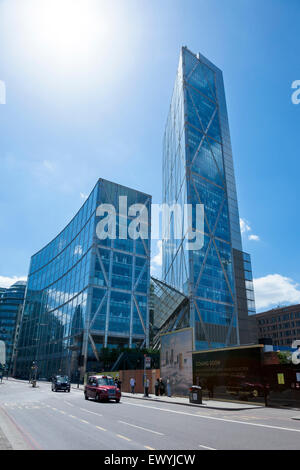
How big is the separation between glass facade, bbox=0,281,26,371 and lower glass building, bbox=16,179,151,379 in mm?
64881

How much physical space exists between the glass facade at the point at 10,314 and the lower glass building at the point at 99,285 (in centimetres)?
Answer: 6488

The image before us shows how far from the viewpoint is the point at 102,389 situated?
72.0 ft

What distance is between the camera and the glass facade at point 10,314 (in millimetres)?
149875

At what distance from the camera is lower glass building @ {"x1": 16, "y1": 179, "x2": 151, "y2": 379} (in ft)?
229

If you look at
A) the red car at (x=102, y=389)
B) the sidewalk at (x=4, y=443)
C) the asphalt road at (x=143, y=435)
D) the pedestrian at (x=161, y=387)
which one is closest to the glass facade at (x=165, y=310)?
the pedestrian at (x=161, y=387)

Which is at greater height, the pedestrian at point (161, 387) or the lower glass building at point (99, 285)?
the lower glass building at point (99, 285)

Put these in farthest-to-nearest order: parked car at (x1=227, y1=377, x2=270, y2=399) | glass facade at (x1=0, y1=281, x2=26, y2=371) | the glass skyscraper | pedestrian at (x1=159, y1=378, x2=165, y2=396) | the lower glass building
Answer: glass facade at (x1=0, y1=281, x2=26, y2=371) < the glass skyscraper < the lower glass building < pedestrian at (x1=159, y1=378, x2=165, y2=396) < parked car at (x1=227, y1=377, x2=270, y2=399)

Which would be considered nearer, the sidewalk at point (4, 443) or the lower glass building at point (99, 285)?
the sidewalk at point (4, 443)

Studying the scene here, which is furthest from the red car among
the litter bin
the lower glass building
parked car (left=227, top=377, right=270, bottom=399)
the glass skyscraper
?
the glass skyscraper

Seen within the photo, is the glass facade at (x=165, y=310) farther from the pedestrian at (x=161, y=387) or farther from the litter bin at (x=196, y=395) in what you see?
the litter bin at (x=196, y=395)

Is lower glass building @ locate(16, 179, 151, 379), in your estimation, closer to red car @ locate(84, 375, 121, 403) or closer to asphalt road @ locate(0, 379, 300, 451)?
red car @ locate(84, 375, 121, 403)

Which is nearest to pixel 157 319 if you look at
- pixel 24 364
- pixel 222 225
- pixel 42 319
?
pixel 222 225

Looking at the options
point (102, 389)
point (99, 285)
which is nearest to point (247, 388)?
point (102, 389)

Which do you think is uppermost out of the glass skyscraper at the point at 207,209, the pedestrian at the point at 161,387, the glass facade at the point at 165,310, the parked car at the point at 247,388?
the glass skyscraper at the point at 207,209
